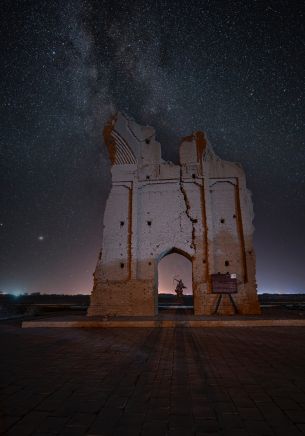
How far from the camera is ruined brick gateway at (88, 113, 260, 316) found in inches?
500

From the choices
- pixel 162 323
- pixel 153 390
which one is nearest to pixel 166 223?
pixel 162 323

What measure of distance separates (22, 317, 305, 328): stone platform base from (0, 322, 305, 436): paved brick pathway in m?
3.68

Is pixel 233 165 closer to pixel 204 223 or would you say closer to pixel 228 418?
pixel 204 223

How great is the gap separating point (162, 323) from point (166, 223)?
5.08 m

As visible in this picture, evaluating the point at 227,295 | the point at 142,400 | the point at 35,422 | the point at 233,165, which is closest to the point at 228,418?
the point at 142,400

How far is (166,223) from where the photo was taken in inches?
537

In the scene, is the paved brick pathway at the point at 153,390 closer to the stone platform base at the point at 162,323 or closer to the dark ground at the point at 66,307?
the stone platform base at the point at 162,323

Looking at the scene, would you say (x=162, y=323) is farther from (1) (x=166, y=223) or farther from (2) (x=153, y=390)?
(2) (x=153, y=390)

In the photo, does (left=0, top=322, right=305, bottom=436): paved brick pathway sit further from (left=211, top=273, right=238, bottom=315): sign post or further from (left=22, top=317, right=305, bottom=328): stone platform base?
(left=211, top=273, right=238, bottom=315): sign post

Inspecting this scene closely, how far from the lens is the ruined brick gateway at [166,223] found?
12703mm

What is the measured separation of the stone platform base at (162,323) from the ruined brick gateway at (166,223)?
2.53 metres

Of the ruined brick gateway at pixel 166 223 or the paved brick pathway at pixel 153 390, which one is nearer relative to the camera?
the paved brick pathway at pixel 153 390

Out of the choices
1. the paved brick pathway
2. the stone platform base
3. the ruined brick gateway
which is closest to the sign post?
the ruined brick gateway

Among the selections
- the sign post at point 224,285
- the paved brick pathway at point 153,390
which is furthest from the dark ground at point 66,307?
the paved brick pathway at point 153,390
